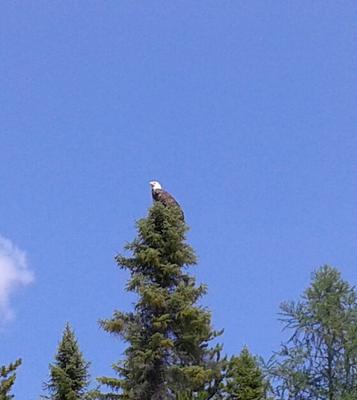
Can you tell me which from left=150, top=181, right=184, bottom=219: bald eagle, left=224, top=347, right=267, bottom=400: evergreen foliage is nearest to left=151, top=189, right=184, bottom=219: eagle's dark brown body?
left=150, top=181, right=184, bottom=219: bald eagle

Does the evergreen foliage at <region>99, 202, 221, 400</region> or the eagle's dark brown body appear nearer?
the evergreen foliage at <region>99, 202, 221, 400</region>

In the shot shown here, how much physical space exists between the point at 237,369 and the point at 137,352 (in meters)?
3.40

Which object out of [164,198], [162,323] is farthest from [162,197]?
[162,323]

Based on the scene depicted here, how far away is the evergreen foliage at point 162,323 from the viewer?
22.0 meters

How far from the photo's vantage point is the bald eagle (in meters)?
24.5

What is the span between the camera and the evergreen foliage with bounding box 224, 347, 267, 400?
2373 cm

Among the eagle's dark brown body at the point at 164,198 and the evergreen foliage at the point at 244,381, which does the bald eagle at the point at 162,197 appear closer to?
the eagle's dark brown body at the point at 164,198

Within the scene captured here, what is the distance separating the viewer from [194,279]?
23250mm

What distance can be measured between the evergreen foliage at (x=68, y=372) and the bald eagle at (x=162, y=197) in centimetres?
458

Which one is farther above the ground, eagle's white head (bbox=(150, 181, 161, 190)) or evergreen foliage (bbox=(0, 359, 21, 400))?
eagle's white head (bbox=(150, 181, 161, 190))

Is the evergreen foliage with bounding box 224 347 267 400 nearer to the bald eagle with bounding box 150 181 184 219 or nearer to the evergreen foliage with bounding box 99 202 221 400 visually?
the evergreen foliage with bounding box 99 202 221 400

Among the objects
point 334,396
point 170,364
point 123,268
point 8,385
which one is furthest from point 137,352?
point 334,396

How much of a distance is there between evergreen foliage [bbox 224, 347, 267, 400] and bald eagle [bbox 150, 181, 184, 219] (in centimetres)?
433

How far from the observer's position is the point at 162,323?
22203 mm
